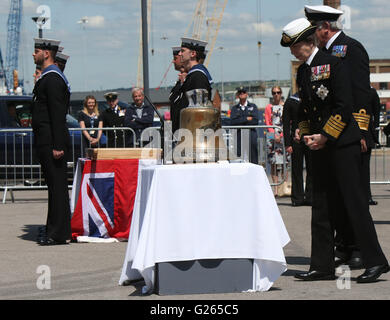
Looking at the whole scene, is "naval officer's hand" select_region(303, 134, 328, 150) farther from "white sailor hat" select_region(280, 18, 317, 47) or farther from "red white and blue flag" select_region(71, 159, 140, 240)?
"red white and blue flag" select_region(71, 159, 140, 240)

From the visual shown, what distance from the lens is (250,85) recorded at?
6526 inches

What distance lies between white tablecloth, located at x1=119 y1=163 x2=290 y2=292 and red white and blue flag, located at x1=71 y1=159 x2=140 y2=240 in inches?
130

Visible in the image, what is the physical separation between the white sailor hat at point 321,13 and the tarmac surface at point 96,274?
2125 millimetres

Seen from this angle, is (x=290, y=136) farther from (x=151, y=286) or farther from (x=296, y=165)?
(x=151, y=286)

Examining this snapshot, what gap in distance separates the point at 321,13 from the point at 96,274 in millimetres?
2899

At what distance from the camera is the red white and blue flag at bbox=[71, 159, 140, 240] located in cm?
951

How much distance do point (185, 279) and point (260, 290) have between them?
571mm

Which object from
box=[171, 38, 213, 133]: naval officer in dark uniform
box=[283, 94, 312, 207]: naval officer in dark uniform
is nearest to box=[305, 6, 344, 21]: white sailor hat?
box=[171, 38, 213, 133]: naval officer in dark uniform

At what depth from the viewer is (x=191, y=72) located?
26.0 feet

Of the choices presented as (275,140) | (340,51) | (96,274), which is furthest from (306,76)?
(275,140)

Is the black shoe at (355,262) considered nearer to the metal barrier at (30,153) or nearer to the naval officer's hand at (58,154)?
the naval officer's hand at (58,154)

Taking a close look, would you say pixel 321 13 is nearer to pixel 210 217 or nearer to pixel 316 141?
pixel 316 141

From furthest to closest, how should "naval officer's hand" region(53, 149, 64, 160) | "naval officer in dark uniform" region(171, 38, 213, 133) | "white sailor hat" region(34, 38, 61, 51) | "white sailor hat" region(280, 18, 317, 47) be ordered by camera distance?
"white sailor hat" region(34, 38, 61, 51), "naval officer's hand" region(53, 149, 64, 160), "naval officer in dark uniform" region(171, 38, 213, 133), "white sailor hat" region(280, 18, 317, 47)
